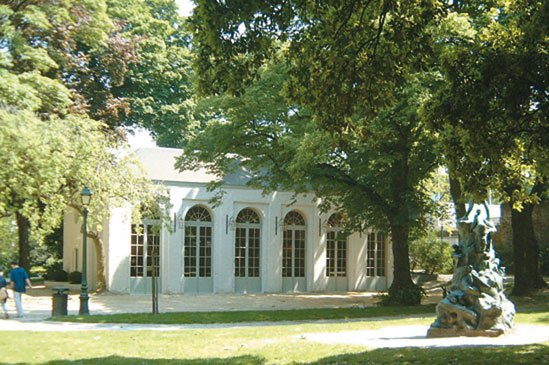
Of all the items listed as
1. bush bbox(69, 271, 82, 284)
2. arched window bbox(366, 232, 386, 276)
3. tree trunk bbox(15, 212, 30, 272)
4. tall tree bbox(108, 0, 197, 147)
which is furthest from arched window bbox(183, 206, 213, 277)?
arched window bbox(366, 232, 386, 276)

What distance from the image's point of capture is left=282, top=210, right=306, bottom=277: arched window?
32.7 metres

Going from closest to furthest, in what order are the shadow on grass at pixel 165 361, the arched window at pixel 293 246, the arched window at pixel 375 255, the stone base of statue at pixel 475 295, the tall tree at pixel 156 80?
the shadow on grass at pixel 165 361, the stone base of statue at pixel 475 295, the arched window at pixel 293 246, the tall tree at pixel 156 80, the arched window at pixel 375 255

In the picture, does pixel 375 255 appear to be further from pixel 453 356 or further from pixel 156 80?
pixel 453 356

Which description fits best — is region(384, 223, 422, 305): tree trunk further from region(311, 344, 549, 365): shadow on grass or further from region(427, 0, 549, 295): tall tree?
region(427, 0, 549, 295): tall tree

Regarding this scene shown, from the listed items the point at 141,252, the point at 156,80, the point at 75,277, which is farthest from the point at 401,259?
the point at 156,80

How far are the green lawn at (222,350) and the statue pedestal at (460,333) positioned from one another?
6.06 feet

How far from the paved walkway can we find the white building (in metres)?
1.42

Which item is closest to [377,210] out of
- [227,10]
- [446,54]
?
[446,54]

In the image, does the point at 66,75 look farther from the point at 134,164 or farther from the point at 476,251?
the point at 476,251

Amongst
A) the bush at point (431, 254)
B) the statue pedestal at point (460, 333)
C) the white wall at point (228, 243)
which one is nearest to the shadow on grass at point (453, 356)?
the statue pedestal at point (460, 333)

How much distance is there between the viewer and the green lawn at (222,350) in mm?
10344

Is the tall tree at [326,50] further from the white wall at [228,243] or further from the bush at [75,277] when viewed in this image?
the bush at [75,277]

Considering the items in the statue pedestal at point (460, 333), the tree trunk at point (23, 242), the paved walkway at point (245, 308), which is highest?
the tree trunk at point (23, 242)

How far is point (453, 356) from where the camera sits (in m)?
10.2
